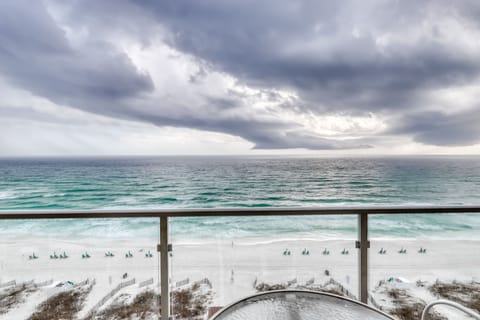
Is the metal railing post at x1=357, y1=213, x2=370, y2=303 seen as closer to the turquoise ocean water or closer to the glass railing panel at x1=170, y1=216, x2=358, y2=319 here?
the glass railing panel at x1=170, y1=216, x2=358, y2=319

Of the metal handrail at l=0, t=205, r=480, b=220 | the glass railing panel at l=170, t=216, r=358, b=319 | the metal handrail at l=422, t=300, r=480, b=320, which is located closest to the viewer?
the metal handrail at l=422, t=300, r=480, b=320

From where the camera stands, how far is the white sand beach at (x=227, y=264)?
1.47 meters

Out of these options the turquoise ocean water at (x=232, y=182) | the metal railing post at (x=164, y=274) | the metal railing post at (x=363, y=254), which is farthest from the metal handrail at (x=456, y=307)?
the turquoise ocean water at (x=232, y=182)

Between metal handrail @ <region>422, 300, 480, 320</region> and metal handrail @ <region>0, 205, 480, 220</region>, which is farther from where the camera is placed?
metal handrail @ <region>0, 205, 480, 220</region>

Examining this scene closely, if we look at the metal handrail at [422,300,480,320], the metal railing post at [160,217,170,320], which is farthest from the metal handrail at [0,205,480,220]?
the metal handrail at [422,300,480,320]

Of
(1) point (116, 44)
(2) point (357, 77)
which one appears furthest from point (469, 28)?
(1) point (116, 44)

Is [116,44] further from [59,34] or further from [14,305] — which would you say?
[14,305]

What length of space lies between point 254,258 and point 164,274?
1.95ft

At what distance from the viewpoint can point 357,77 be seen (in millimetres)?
8398

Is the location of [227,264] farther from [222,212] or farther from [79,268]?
[79,268]

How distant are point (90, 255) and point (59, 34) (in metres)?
6.39

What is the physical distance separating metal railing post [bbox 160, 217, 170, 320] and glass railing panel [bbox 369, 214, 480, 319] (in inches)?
52.4

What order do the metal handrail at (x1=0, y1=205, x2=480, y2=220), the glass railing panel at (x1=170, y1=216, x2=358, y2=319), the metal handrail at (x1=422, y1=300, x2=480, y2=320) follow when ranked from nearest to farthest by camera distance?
1. the metal handrail at (x1=422, y1=300, x2=480, y2=320)
2. the metal handrail at (x1=0, y1=205, x2=480, y2=220)
3. the glass railing panel at (x1=170, y1=216, x2=358, y2=319)

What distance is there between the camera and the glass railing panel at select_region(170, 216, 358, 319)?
153 centimetres
